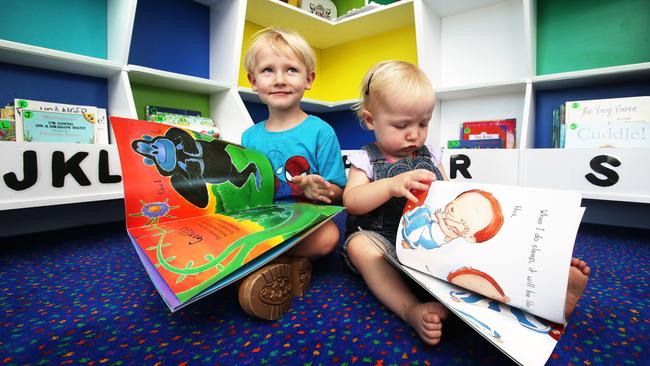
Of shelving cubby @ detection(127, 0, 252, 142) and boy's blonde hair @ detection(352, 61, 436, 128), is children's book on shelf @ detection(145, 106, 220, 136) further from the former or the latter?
boy's blonde hair @ detection(352, 61, 436, 128)

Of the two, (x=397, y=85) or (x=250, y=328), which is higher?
(x=397, y=85)

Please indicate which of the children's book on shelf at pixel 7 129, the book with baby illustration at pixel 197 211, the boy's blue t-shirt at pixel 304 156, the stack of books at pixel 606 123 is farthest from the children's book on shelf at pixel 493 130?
the children's book on shelf at pixel 7 129

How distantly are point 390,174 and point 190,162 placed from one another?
0.41 m

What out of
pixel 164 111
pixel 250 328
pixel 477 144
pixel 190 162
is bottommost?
pixel 250 328

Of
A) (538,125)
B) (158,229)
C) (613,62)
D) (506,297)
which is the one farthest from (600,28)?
(158,229)

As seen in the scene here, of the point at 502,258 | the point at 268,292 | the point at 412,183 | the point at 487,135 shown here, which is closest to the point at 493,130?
the point at 487,135

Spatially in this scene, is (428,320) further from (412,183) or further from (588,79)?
(588,79)

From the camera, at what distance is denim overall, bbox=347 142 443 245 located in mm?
708

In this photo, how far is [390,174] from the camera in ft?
2.37

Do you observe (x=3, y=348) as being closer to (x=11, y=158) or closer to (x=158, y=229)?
(x=158, y=229)

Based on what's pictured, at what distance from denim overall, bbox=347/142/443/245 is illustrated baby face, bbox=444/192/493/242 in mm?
201

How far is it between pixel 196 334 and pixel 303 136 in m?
→ 0.54

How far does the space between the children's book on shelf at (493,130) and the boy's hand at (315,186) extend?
1.12 meters

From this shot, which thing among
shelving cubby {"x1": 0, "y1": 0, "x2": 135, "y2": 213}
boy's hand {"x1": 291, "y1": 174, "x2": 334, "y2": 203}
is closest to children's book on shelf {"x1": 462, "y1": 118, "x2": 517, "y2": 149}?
boy's hand {"x1": 291, "y1": 174, "x2": 334, "y2": 203}
